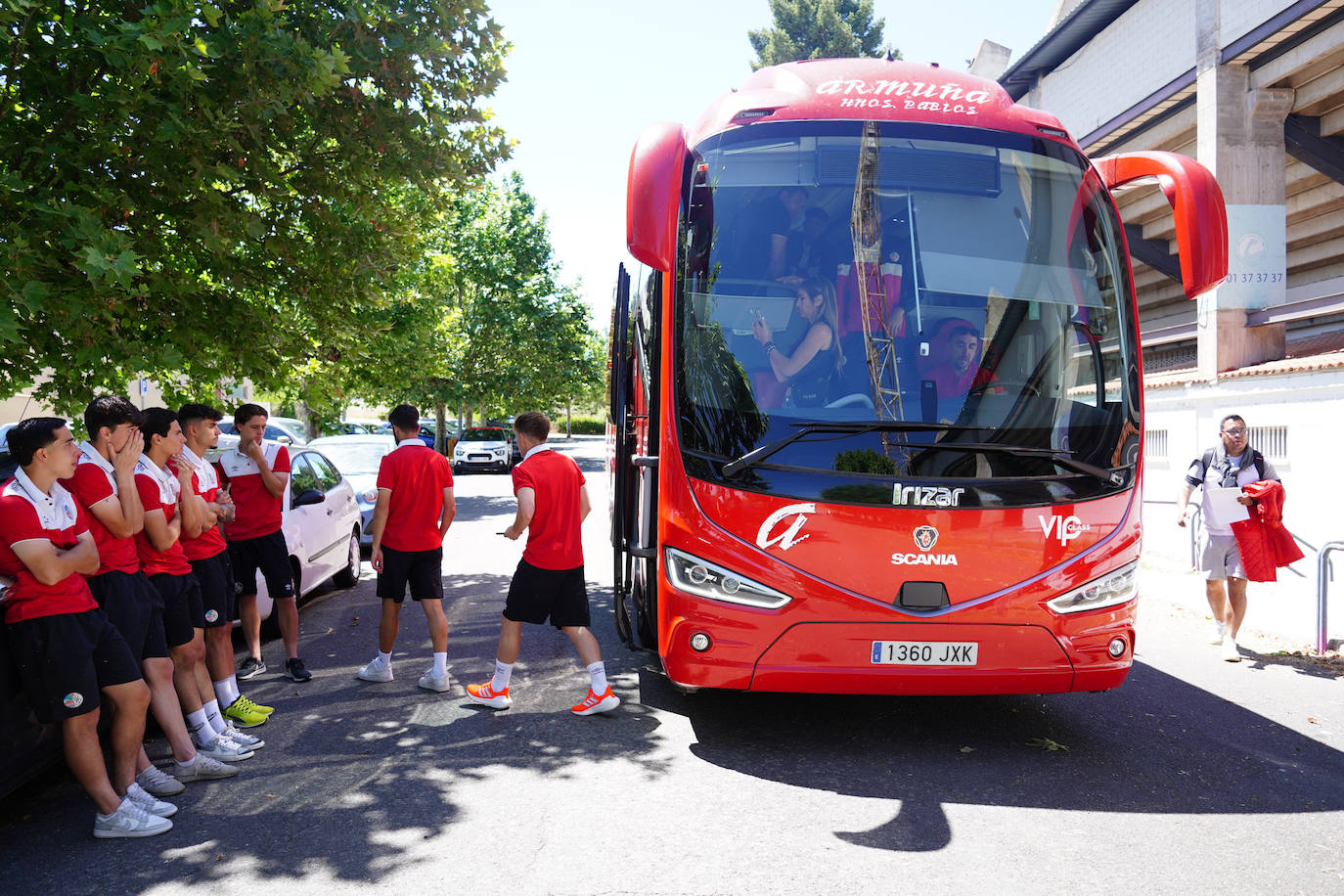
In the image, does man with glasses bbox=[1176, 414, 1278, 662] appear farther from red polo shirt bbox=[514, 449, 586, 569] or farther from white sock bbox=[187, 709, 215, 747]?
white sock bbox=[187, 709, 215, 747]

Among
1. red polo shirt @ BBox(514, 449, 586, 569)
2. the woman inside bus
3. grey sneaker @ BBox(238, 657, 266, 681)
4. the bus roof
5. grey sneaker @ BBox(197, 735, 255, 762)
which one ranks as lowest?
grey sneaker @ BBox(238, 657, 266, 681)

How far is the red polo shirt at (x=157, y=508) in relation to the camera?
455 centimetres

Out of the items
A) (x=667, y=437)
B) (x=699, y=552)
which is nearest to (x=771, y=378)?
(x=667, y=437)

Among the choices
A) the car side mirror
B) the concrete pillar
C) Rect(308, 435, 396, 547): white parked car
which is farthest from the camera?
the concrete pillar

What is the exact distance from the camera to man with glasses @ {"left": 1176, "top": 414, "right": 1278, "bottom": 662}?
7.45 metres

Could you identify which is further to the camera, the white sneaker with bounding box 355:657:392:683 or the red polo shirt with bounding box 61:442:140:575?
the white sneaker with bounding box 355:657:392:683

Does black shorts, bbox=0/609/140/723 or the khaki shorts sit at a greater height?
black shorts, bbox=0/609/140/723

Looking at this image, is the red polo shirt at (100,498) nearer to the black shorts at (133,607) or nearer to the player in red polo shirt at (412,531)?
the black shorts at (133,607)

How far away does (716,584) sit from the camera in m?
4.79

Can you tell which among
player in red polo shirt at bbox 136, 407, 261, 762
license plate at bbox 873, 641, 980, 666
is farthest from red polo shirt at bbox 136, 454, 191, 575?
license plate at bbox 873, 641, 980, 666

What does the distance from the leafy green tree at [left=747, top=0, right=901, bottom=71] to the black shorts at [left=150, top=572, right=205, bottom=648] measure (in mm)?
42749

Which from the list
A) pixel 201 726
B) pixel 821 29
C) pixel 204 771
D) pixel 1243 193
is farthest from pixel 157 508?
pixel 821 29

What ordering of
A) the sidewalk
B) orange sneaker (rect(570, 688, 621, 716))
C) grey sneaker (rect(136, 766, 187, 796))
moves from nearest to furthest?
grey sneaker (rect(136, 766, 187, 796)), orange sneaker (rect(570, 688, 621, 716)), the sidewalk

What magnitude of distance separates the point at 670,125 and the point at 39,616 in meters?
3.45
